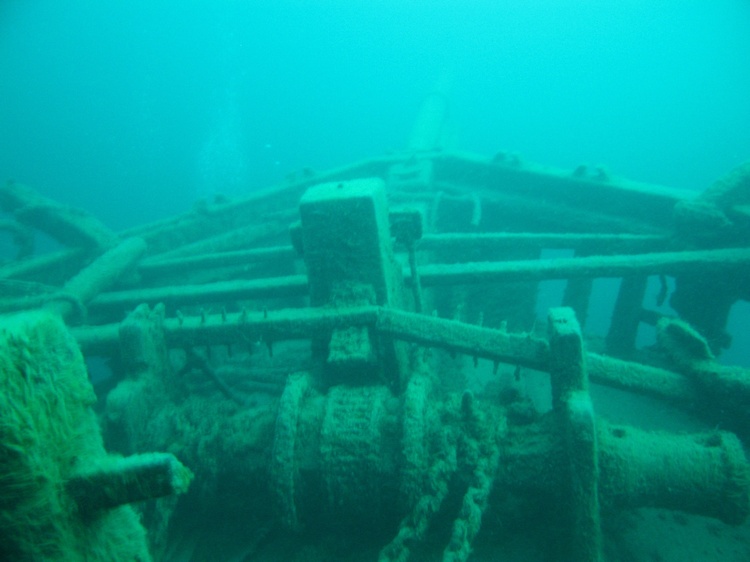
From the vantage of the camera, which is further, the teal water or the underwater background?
the teal water

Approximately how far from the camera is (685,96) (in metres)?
62.4

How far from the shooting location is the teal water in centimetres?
5806

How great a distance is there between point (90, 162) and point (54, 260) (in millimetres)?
86960

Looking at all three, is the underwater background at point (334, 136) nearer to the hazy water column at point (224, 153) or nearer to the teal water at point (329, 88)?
the teal water at point (329, 88)

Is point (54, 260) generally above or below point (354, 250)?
below

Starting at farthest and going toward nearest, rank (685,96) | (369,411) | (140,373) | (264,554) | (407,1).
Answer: (407,1)
(685,96)
(140,373)
(264,554)
(369,411)

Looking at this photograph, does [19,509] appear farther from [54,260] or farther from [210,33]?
[210,33]

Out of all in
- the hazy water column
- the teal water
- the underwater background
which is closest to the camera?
the underwater background

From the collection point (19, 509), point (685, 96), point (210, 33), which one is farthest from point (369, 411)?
point (210, 33)

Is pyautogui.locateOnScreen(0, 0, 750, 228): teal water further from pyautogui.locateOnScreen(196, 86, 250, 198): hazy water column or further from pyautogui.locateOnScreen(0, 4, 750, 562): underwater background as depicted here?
pyautogui.locateOnScreen(196, 86, 250, 198): hazy water column

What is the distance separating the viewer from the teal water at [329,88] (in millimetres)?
58062

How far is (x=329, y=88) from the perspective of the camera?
8544cm

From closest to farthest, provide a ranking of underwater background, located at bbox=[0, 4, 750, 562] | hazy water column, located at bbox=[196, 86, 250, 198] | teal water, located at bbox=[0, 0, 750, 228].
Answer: underwater background, located at bbox=[0, 4, 750, 562], teal water, located at bbox=[0, 0, 750, 228], hazy water column, located at bbox=[196, 86, 250, 198]

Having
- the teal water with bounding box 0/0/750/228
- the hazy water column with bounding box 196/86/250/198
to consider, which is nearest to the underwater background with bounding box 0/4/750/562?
the teal water with bounding box 0/0/750/228
